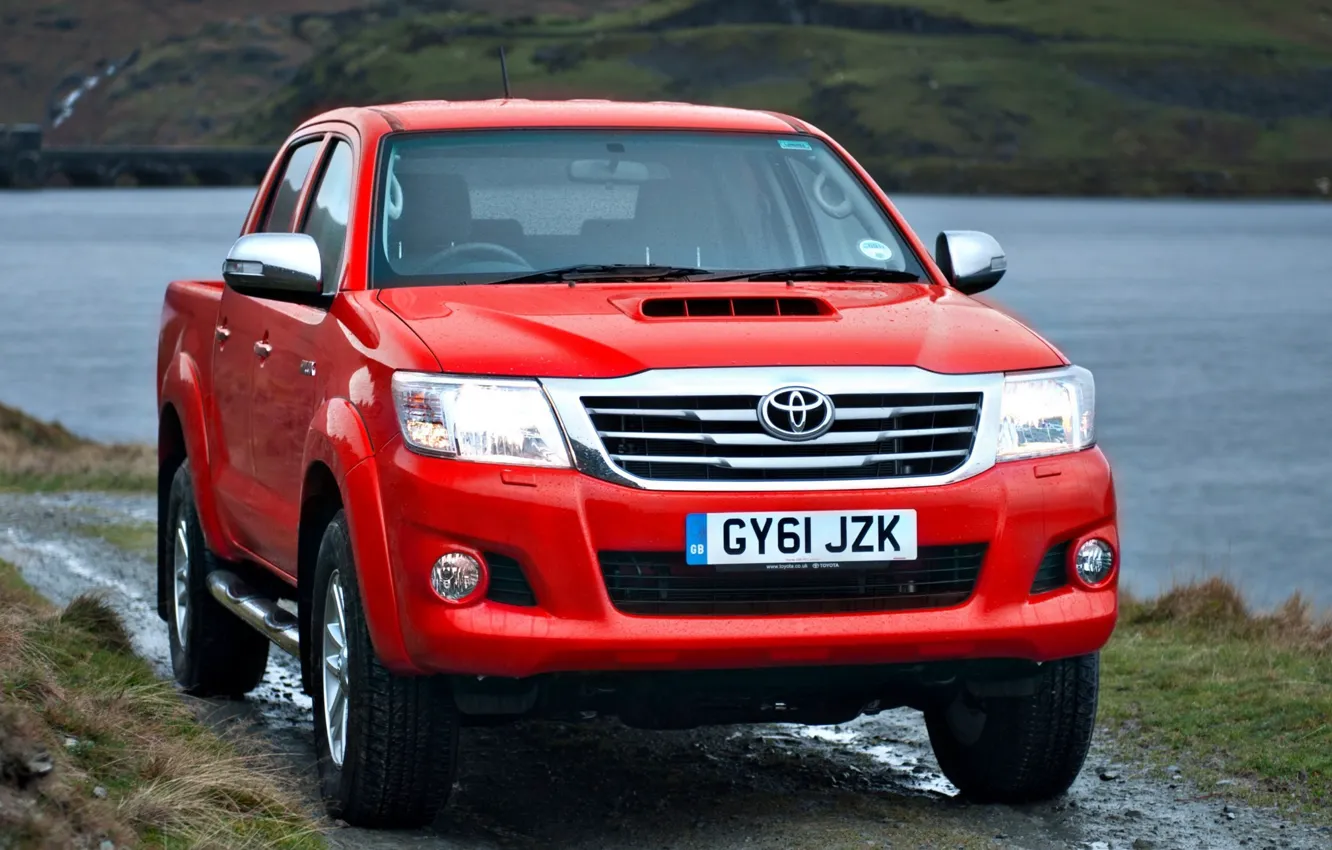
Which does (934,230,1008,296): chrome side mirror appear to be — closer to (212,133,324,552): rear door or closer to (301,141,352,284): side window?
(301,141,352,284): side window

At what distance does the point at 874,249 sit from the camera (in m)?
5.96

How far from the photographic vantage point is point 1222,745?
646 centimetres

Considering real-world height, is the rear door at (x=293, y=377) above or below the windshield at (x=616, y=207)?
below

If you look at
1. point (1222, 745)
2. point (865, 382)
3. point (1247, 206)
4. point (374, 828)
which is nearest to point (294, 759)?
point (374, 828)

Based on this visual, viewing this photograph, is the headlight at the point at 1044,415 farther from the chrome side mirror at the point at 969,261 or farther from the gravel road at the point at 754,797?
the gravel road at the point at 754,797

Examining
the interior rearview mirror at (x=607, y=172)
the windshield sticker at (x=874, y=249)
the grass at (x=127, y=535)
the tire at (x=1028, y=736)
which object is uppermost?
the interior rearview mirror at (x=607, y=172)

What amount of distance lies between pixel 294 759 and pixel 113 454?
652 inches

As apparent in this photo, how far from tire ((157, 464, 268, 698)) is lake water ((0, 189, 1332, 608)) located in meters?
5.26

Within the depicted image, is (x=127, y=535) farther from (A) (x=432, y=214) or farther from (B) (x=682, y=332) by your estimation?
(B) (x=682, y=332)

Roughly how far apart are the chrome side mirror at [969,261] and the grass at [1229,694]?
1650 mm

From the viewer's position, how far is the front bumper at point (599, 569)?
4.53m

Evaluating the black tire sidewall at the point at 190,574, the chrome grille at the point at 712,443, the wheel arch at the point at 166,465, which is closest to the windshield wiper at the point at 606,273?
the chrome grille at the point at 712,443

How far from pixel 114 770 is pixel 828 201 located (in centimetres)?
275

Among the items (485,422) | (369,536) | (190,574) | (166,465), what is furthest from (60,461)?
(485,422)
